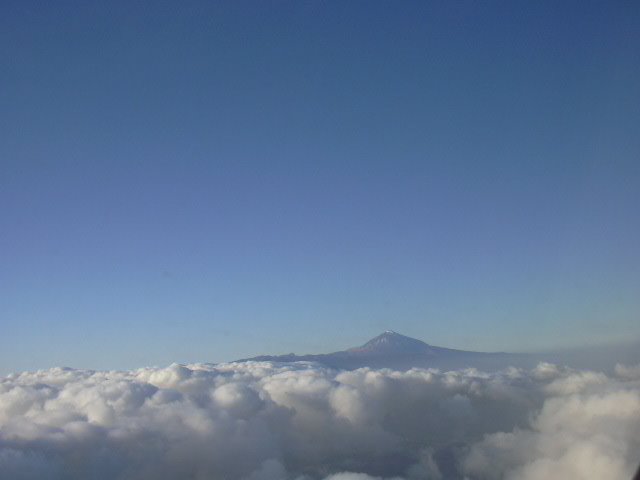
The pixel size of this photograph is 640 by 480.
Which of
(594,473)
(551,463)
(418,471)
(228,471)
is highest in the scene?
(594,473)

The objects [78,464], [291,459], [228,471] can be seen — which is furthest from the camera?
[291,459]

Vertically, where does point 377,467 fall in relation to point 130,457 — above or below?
below

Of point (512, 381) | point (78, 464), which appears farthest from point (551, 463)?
point (78, 464)

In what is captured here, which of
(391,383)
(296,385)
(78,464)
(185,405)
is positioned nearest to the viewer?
(78,464)

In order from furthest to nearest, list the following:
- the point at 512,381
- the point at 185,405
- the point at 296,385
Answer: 1. the point at 296,385
2. the point at 512,381
3. the point at 185,405

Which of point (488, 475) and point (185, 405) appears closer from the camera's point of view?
point (185, 405)

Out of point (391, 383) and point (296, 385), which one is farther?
point (391, 383)

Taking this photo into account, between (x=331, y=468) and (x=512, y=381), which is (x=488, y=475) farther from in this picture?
(x=331, y=468)

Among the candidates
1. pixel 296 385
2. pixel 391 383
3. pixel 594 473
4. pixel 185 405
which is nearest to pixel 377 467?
pixel 391 383

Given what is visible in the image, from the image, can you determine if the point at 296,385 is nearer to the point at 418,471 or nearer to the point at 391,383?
the point at 391,383
